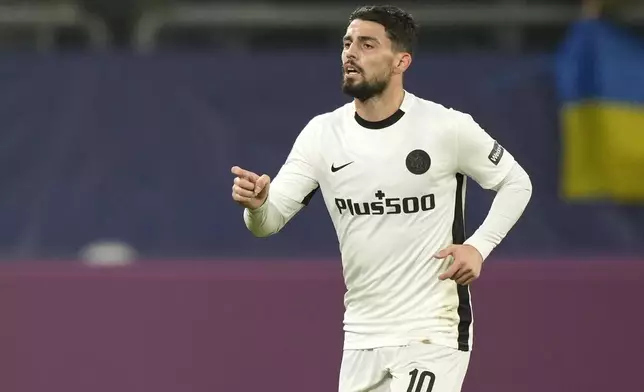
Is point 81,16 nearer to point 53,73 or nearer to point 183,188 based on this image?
point 53,73

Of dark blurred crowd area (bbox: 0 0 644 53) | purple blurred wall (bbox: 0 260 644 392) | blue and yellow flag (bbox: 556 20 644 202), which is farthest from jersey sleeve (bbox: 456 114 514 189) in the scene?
dark blurred crowd area (bbox: 0 0 644 53)

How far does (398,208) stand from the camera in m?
4.60

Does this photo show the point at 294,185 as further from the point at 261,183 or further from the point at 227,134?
the point at 227,134

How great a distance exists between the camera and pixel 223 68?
9953mm

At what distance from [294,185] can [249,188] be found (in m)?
0.39

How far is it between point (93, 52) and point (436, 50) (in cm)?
297

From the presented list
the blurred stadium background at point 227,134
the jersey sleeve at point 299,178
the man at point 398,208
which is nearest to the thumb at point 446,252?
the man at point 398,208

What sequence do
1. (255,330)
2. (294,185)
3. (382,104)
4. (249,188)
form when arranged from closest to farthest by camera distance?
(249,188) → (382,104) → (294,185) → (255,330)

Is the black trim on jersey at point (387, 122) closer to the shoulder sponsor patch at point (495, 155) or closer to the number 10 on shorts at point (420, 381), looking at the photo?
the shoulder sponsor patch at point (495, 155)

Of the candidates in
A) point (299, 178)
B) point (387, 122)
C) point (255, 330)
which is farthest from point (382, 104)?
point (255, 330)

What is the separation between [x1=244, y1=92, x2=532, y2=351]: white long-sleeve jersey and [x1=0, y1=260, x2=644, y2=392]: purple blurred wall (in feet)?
5.04

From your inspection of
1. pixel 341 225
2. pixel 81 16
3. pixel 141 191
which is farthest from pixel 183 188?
pixel 341 225

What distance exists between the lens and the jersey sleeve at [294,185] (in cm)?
475

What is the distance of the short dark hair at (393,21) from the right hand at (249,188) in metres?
0.69
